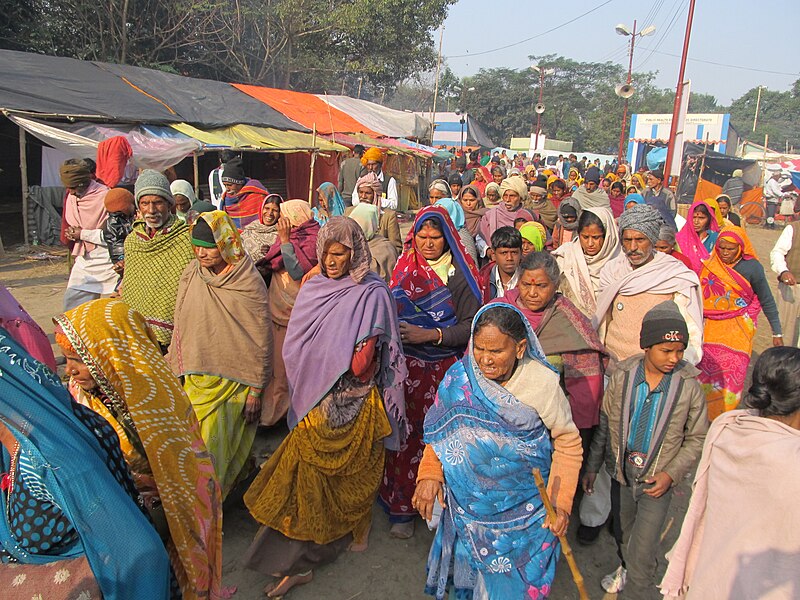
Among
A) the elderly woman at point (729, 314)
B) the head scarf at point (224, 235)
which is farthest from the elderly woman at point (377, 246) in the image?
the elderly woman at point (729, 314)

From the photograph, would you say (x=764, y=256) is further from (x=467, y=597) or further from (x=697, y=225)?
(x=467, y=597)

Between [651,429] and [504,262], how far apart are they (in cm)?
157

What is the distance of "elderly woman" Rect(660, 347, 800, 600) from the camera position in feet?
5.87

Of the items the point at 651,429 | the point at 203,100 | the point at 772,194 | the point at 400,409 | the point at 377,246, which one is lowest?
the point at 400,409

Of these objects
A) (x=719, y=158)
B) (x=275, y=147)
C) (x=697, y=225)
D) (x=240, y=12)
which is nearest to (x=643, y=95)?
(x=719, y=158)

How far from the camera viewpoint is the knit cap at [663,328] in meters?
2.60

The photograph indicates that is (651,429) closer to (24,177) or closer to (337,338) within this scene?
(337,338)

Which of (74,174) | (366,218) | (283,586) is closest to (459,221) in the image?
(366,218)

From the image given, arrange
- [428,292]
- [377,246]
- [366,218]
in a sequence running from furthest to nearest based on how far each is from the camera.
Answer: [366,218] → [377,246] → [428,292]

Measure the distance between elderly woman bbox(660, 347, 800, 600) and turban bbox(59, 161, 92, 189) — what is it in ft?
17.6

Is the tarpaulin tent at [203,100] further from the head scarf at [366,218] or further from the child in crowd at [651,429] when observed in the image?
the child in crowd at [651,429]

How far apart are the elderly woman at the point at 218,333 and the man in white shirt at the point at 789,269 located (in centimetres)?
493

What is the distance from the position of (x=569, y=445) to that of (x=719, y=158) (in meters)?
24.4

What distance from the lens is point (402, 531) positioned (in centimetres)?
347
